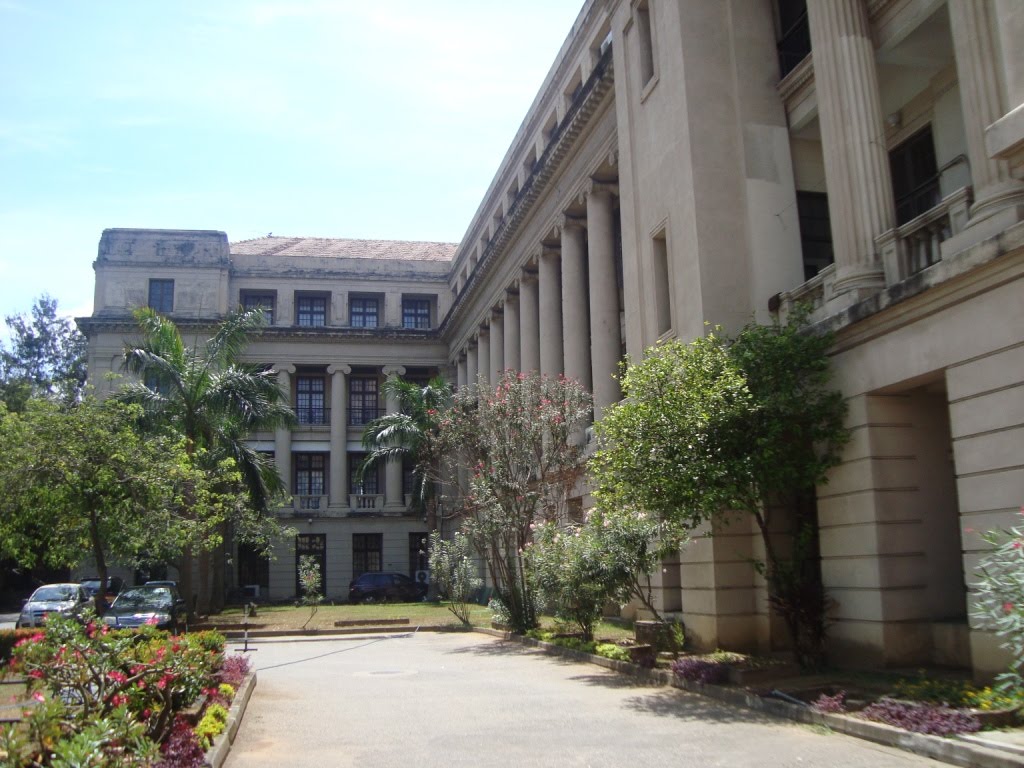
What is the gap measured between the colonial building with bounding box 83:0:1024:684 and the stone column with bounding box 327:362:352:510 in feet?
61.3

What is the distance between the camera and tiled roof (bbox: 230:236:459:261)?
53.4 m

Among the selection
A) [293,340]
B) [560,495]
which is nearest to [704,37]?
[560,495]

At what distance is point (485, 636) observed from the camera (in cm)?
2473

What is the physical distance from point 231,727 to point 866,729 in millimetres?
6577

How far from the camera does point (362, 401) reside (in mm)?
51750

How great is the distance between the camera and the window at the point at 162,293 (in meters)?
48.7

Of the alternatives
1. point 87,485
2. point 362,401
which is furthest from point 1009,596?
point 362,401

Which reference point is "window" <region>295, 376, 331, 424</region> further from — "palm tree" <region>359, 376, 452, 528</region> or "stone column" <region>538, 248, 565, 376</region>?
"stone column" <region>538, 248, 565, 376</region>

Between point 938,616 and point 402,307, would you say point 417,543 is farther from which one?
point 938,616

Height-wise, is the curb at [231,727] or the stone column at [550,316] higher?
the stone column at [550,316]

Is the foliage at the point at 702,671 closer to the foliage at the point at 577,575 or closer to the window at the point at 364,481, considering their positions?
the foliage at the point at 577,575

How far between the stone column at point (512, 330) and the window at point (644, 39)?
1587cm

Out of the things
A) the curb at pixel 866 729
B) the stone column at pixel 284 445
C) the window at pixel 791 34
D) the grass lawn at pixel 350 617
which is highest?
the window at pixel 791 34

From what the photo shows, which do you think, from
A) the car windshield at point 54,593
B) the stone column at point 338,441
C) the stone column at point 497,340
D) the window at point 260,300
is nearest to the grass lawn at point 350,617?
the car windshield at point 54,593
